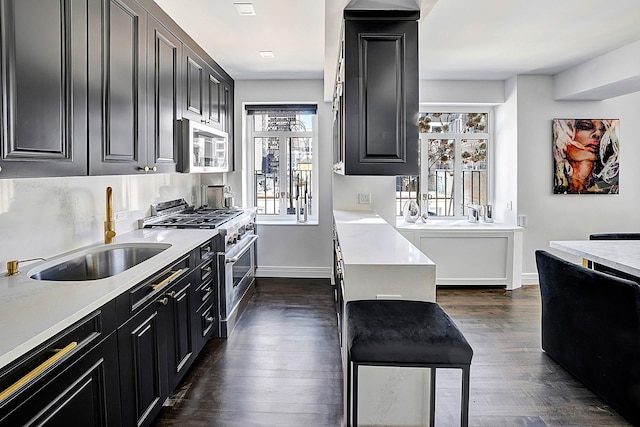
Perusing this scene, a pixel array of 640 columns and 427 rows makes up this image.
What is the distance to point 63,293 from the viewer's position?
159 centimetres

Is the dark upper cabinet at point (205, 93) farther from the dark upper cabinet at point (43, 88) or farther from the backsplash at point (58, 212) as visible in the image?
the dark upper cabinet at point (43, 88)

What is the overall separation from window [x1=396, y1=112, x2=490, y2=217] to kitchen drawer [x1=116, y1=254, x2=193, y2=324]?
11.9ft

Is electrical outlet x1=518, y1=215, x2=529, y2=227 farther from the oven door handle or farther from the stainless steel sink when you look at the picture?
the stainless steel sink

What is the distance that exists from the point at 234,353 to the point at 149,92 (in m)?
1.91

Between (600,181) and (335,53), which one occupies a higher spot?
(335,53)

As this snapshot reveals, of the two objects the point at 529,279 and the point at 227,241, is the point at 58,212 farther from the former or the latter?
the point at 529,279

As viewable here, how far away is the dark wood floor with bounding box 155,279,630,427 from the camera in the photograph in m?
2.35

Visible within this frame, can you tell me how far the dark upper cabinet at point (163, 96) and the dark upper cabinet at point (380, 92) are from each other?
124 cm

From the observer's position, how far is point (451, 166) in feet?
18.2

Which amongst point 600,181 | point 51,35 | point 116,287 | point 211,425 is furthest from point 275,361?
point 600,181

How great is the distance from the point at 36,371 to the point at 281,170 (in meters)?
4.45

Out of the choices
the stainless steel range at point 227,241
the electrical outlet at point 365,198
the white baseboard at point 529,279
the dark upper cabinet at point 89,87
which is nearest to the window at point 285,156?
the electrical outlet at point 365,198

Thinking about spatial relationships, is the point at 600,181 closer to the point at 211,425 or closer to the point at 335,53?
the point at 335,53

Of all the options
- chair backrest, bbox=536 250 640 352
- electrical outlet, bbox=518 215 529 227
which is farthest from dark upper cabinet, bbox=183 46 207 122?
electrical outlet, bbox=518 215 529 227
